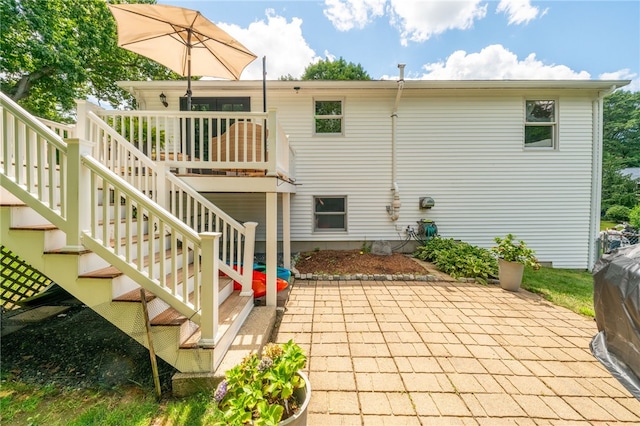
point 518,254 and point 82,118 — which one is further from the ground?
point 82,118

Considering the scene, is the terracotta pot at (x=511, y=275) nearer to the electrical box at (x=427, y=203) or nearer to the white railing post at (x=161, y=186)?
the electrical box at (x=427, y=203)

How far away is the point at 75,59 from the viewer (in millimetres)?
8953

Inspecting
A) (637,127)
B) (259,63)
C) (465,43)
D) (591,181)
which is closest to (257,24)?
(259,63)

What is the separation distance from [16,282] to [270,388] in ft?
14.8

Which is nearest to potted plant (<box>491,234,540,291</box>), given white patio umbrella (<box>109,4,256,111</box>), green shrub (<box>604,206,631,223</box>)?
white patio umbrella (<box>109,4,256,111</box>)

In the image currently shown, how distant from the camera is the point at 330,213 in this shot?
6.77 m

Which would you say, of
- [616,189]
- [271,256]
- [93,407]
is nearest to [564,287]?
[271,256]

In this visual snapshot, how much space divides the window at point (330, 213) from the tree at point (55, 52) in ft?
34.0

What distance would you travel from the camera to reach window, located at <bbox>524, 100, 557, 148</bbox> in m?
6.51

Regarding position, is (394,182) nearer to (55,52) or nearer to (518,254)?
(518,254)

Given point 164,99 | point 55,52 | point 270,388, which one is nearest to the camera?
point 270,388

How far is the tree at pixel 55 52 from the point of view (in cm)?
807

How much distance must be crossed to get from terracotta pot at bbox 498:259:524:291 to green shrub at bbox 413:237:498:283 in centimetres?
34

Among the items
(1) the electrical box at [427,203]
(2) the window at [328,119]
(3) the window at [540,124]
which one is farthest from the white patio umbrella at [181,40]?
(3) the window at [540,124]
